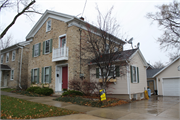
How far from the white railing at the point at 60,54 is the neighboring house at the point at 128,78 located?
2627 mm

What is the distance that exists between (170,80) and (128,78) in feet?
33.3

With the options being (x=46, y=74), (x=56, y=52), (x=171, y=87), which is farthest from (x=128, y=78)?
(x=171, y=87)

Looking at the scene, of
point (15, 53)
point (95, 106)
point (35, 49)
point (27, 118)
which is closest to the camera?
point (27, 118)

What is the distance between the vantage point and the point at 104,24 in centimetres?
1012

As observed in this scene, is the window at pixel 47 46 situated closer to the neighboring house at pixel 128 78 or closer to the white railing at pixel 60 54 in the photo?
the white railing at pixel 60 54

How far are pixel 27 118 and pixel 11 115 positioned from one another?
2.47 feet

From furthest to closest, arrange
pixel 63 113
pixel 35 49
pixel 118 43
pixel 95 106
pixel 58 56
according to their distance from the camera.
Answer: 1. pixel 35 49
2. pixel 58 56
3. pixel 118 43
4. pixel 95 106
5. pixel 63 113

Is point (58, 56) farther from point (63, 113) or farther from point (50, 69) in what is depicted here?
point (63, 113)

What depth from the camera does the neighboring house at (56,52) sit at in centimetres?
1366

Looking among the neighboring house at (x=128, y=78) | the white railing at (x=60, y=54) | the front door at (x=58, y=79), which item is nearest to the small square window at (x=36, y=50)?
the white railing at (x=60, y=54)

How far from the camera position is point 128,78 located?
40.3 feet

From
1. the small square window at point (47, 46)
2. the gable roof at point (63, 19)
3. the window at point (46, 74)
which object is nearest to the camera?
the gable roof at point (63, 19)

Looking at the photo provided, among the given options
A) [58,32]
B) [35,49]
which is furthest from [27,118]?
[35,49]

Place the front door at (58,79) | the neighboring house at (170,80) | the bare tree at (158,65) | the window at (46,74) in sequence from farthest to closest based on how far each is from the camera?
the bare tree at (158,65), the neighboring house at (170,80), the window at (46,74), the front door at (58,79)
